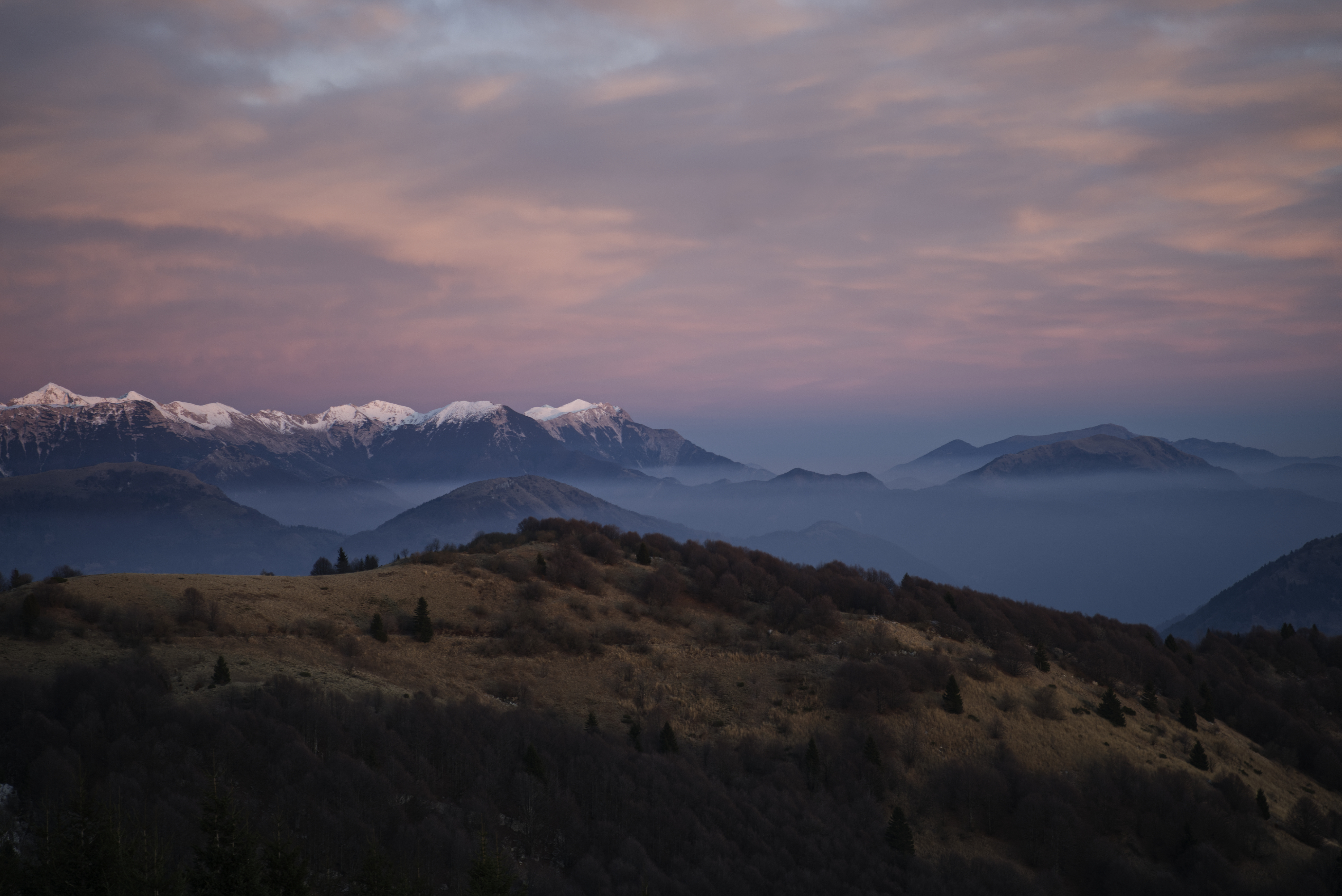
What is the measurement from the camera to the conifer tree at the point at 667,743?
193 ft

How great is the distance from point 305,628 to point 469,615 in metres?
16.8

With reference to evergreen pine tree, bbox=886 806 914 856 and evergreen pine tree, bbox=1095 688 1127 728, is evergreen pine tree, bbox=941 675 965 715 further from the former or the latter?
evergreen pine tree, bbox=886 806 914 856

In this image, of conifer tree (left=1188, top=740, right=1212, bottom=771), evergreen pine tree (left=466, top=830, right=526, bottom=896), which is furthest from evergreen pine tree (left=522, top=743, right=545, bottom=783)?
conifer tree (left=1188, top=740, right=1212, bottom=771)

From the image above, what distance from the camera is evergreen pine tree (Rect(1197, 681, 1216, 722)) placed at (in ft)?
275

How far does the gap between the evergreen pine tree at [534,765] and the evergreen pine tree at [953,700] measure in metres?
39.3

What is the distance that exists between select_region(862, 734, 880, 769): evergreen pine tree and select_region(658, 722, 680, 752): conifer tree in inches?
623

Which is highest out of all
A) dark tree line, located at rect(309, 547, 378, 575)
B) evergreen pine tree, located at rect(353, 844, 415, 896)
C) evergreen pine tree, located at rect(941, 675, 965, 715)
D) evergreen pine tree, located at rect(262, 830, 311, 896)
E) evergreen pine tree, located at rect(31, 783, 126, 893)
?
dark tree line, located at rect(309, 547, 378, 575)

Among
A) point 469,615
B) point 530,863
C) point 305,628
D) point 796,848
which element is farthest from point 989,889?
point 305,628

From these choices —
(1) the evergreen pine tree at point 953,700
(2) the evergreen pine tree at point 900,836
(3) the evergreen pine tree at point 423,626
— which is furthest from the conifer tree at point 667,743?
(1) the evergreen pine tree at point 953,700

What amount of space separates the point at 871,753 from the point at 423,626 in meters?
42.6

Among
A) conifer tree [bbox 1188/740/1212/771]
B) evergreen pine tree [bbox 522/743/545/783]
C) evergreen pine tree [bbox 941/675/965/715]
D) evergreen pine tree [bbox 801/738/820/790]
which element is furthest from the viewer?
evergreen pine tree [bbox 941/675/965/715]

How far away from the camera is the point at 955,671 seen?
7569cm

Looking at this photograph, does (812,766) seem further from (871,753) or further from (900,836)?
(900,836)

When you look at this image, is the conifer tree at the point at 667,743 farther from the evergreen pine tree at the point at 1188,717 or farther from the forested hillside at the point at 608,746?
the evergreen pine tree at the point at 1188,717
